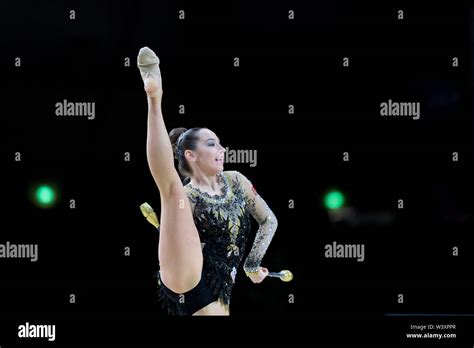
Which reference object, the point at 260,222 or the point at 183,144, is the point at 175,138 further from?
the point at 260,222

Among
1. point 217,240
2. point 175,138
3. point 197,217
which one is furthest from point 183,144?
point 217,240

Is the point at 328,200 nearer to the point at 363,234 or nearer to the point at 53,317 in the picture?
the point at 363,234

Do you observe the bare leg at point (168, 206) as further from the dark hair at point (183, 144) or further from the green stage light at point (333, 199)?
the green stage light at point (333, 199)

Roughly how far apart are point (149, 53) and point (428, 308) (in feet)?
8.01

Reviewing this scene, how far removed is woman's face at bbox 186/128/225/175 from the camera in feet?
12.8

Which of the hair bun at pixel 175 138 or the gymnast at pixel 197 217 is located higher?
the hair bun at pixel 175 138

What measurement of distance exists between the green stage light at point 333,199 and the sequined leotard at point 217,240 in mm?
1256

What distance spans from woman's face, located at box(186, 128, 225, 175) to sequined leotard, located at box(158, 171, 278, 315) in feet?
0.26

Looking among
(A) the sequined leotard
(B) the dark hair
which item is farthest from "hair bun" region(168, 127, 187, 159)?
(A) the sequined leotard

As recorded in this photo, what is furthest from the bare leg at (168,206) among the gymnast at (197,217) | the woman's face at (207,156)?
the woman's face at (207,156)

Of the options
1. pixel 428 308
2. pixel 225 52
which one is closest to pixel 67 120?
pixel 225 52

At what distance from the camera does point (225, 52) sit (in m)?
5.14

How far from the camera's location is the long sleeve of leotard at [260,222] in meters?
4.06

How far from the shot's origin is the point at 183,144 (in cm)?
395
